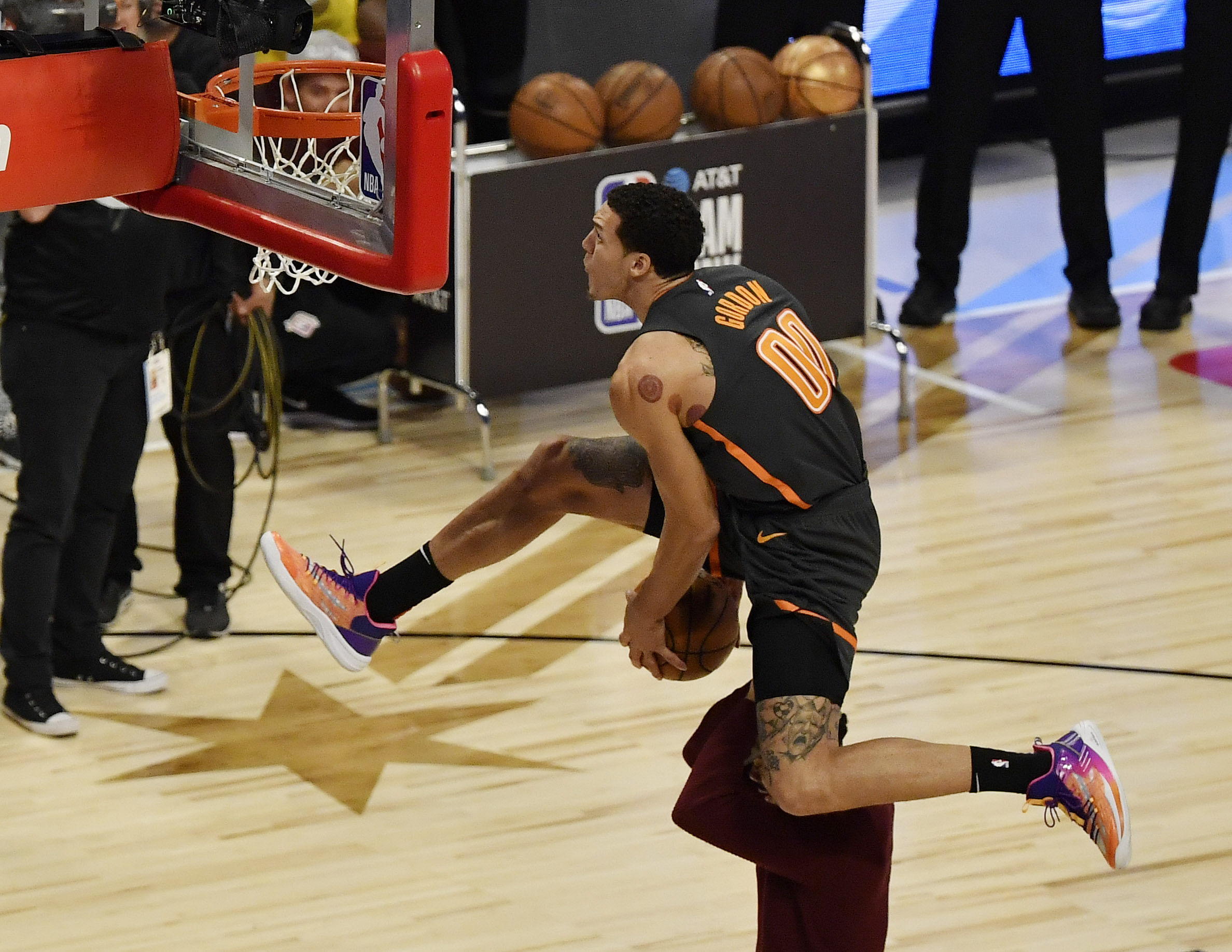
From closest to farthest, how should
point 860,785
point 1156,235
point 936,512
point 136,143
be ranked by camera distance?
point 136,143, point 860,785, point 936,512, point 1156,235

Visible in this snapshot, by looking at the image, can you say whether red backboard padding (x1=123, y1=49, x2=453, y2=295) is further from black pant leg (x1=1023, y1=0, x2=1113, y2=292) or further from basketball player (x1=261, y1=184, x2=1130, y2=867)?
black pant leg (x1=1023, y1=0, x2=1113, y2=292)

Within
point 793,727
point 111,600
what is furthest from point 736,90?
point 793,727

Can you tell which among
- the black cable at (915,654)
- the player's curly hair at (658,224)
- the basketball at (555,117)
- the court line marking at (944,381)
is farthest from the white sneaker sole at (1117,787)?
the court line marking at (944,381)

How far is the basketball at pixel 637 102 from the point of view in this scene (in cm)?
756

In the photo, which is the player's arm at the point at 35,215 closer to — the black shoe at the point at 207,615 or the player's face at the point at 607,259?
the black shoe at the point at 207,615

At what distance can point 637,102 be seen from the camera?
298 inches

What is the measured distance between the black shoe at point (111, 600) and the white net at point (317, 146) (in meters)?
2.95

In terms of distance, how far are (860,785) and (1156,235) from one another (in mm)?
7156

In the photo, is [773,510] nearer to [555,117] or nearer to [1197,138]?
[555,117]

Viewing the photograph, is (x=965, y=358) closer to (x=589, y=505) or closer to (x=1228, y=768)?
(x=1228, y=768)

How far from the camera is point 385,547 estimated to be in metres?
6.93

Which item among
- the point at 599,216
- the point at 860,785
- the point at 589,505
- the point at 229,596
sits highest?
the point at 599,216

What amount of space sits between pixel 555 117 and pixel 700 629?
3595 mm

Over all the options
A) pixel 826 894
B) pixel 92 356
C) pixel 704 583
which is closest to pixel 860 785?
pixel 826 894
